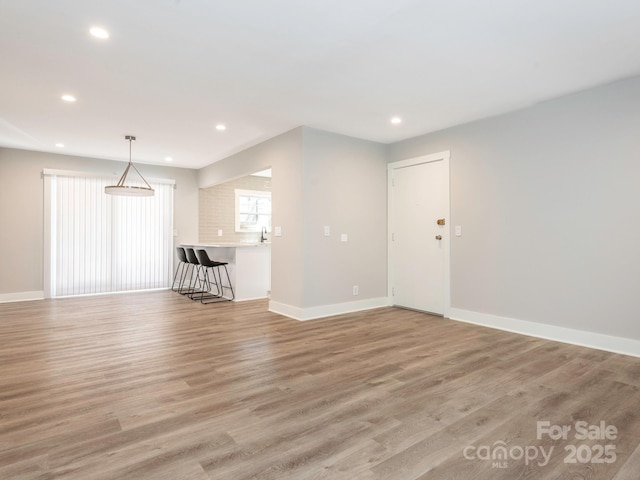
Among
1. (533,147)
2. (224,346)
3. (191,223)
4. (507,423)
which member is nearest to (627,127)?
(533,147)

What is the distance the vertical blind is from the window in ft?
4.66

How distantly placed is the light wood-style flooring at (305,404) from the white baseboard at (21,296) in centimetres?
245

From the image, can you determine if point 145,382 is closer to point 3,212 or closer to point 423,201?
point 423,201

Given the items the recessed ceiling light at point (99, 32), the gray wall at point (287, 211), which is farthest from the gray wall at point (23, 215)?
the recessed ceiling light at point (99, 32)

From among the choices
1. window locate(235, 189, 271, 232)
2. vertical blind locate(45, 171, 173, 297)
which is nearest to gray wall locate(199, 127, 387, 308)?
window locate(235, 189, 271, 232)

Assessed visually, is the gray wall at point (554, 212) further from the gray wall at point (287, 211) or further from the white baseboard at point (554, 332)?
the gray wall at point (287, 211)

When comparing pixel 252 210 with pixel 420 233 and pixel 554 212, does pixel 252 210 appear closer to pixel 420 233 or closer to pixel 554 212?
pixel 420 233

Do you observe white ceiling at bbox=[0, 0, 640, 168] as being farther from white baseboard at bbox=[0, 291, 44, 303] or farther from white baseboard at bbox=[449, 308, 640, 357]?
white baseboard at bbox=[0, 291, 44, 303]

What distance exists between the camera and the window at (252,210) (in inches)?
317

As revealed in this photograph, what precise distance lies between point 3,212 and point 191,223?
3.01m

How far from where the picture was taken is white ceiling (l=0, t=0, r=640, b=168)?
2.30m

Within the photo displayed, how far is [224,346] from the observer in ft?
11.5

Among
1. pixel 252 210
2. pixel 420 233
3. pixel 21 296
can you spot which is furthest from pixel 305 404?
pixel 252 210

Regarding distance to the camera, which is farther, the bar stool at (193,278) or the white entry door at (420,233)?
the bar stool at (193,278)
